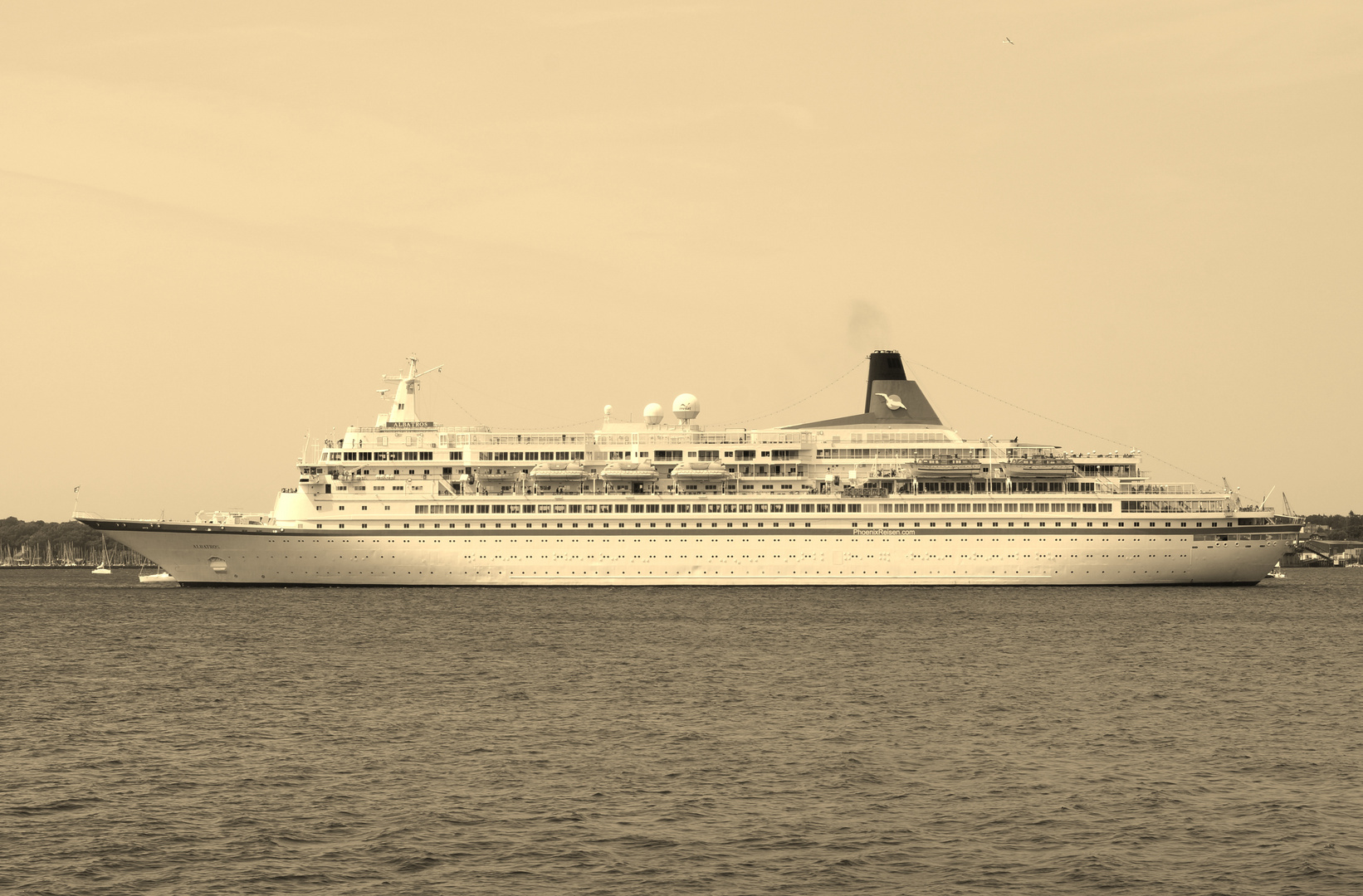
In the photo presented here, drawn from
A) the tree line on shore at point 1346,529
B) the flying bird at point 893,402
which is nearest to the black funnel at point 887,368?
the flying bird at point 893,402

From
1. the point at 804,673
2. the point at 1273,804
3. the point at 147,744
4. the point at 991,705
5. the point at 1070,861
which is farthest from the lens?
the point at 804,673

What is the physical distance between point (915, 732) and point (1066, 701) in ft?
15.9

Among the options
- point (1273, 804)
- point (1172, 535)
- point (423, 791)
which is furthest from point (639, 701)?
point (1172, 535)

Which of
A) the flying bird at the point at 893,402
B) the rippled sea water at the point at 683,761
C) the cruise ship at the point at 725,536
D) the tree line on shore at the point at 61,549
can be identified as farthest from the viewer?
the tree line on shore at the point at 61,549

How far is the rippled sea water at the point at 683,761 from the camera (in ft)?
51.6

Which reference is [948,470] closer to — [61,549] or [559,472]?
[559,472]

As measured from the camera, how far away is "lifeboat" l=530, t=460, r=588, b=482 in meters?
60.6

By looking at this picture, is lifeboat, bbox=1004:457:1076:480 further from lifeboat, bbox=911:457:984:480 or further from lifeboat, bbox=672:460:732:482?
lifeboat, bbox=672:460:732:482

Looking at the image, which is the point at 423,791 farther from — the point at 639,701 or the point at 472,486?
the point at 472,486

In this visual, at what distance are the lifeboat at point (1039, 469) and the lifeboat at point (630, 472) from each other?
1551 centimetres

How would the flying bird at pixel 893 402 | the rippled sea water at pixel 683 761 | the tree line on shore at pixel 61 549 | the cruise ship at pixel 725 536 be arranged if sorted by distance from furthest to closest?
the tree line on shore at pixel 61 549 < the flying bird at pixel 893 402 < the cruise ship at pixel 725 536 < the rippled sea water at pixel 683 761

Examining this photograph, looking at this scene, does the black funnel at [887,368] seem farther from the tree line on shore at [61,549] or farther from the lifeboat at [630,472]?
the tree line on shore at [61,549]

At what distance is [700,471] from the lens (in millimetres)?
60312

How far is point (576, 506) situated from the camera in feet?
194
